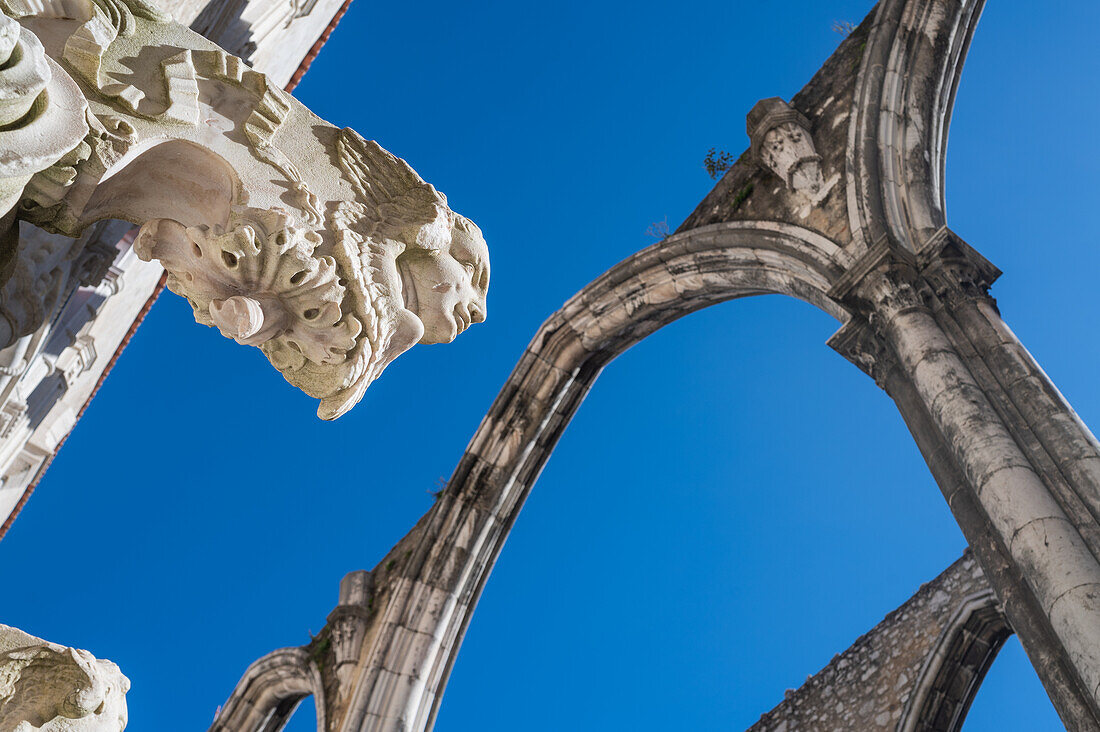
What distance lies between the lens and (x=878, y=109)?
5461mm

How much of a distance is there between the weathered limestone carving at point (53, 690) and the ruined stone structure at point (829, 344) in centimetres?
58

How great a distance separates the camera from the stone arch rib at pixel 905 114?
498cm

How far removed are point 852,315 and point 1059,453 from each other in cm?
143

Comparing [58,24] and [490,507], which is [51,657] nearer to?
[58,24]

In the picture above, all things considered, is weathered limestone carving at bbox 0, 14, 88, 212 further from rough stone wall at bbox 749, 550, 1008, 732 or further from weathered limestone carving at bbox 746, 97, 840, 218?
rough stone wall at bbox 749, 550, 1008, 732

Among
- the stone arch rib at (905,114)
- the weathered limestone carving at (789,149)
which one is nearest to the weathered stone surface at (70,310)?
the weathered limestone carving at (789,149)

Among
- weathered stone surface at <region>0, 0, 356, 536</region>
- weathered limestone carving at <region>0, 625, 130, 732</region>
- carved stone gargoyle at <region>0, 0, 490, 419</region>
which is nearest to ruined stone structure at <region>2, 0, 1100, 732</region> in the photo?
carved stone gargoyle at <region>0, 0, 490, 419</region>

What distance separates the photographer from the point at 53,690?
4.39ft

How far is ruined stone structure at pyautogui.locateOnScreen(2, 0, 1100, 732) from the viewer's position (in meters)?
1.50

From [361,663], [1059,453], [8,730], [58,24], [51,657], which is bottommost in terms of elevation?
[8,730]

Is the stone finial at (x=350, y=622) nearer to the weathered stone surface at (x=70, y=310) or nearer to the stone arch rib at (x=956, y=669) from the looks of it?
the weathered stone surface at (x=70, y=310)

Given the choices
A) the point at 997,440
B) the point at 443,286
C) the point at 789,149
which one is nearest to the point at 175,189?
the point at 443,286

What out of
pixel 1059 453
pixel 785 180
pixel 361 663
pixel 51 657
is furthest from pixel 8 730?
pixel 361 663

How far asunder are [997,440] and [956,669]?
4.80 meters
